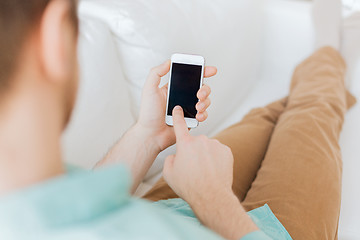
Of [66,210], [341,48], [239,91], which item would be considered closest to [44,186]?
[66,210]

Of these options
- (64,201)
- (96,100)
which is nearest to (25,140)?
(64,201)

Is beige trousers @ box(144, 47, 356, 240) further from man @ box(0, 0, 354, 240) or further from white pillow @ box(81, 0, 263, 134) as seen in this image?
white pillow @ box(81, 0, 263, 134)

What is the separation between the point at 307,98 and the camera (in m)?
1.17

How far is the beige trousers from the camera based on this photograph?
0.85 m

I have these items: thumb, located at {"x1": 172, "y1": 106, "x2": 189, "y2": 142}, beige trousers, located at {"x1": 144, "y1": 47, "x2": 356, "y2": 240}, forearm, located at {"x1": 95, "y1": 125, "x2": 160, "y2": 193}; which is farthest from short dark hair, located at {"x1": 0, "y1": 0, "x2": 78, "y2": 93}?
beige trousers, located at {"x1": 144, "y1": 47, "x2": 356, "y2": 240}

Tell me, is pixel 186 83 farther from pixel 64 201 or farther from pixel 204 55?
pixel 64 201

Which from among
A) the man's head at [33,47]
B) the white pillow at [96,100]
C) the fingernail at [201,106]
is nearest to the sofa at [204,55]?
the white pillow at [96,100]

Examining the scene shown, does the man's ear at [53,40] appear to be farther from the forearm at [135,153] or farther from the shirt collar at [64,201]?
the forearm at [135,153]

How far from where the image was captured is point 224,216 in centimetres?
59

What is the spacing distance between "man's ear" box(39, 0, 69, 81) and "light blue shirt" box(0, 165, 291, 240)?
9cm

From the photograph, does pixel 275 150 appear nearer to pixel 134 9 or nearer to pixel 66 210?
pixel 134 9

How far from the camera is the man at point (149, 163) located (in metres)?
0.37

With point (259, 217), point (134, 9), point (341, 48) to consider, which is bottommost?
point (259, 217)

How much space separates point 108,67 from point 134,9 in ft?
0.51
